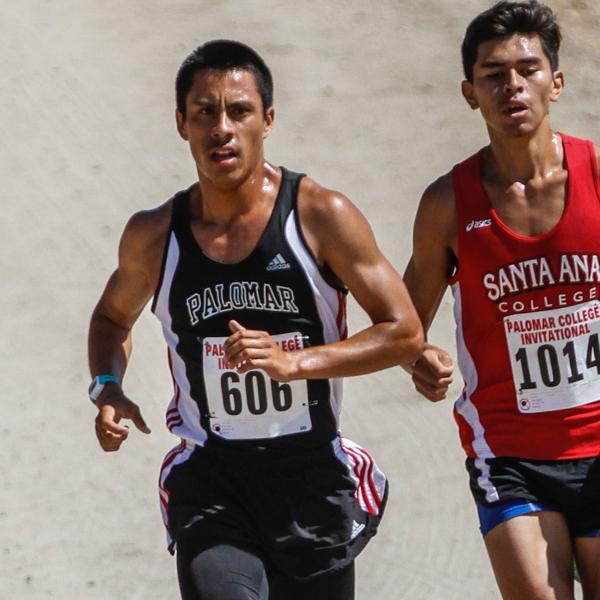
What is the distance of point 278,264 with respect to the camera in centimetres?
430

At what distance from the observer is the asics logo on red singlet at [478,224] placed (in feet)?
14.4

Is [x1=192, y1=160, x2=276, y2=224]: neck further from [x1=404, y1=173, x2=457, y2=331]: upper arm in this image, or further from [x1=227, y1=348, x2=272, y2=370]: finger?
[x1=227, y1=348, x2=272, y2=370]: finger

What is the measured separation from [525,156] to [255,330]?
0.92 meters

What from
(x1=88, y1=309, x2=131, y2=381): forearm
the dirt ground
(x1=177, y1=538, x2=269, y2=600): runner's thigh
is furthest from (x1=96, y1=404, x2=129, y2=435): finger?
the dirt ground

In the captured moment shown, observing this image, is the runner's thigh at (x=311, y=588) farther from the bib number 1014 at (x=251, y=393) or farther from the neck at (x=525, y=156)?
the neck at (x=525, y=156)

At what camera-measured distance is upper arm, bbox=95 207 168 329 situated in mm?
4473

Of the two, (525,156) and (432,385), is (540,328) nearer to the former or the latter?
(432,385)

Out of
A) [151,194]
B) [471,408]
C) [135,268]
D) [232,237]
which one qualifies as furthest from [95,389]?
[151,194]

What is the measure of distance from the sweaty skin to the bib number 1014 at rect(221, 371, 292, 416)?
229 millimetres

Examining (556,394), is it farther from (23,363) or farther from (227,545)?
(23,363)

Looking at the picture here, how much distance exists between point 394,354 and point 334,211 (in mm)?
416

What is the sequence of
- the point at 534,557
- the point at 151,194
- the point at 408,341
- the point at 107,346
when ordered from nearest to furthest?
the point at 534,557 → the point at 408,341 → the point at 107,346 → the point at 151,194

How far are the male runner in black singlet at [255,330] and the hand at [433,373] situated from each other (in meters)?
0.08

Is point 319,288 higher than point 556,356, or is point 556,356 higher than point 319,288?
point 319,288
